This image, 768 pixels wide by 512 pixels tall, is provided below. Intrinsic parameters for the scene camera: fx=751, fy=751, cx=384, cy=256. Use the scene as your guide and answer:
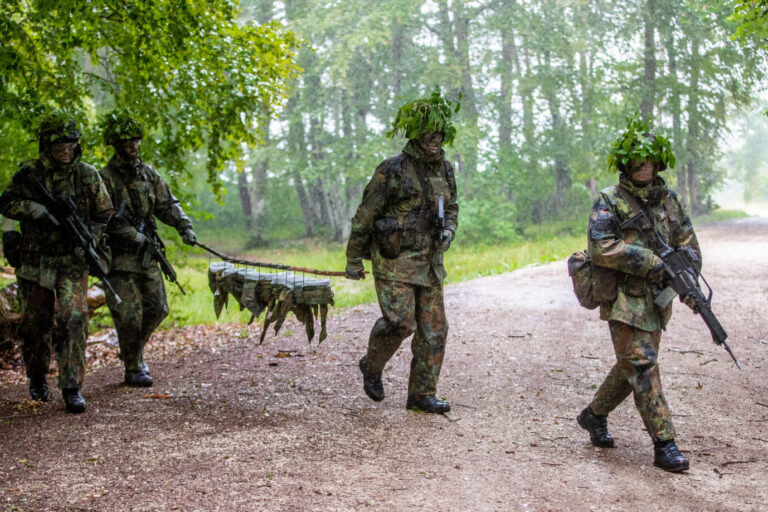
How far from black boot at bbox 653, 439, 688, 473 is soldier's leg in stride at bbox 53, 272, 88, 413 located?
438cm

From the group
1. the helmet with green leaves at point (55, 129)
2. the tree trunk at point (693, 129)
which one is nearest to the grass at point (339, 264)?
the helmet with green leaves at point (55, 129)

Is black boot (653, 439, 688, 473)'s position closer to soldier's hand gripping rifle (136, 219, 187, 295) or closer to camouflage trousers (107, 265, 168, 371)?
soldier's hand gripping rifle (136, 219, 187, 295)

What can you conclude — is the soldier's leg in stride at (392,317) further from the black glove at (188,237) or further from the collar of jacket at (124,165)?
the collar of jacket at (124,165)

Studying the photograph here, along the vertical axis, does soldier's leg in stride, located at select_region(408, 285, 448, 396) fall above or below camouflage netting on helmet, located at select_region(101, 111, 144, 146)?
below

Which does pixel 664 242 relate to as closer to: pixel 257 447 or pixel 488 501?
pixel 488 501

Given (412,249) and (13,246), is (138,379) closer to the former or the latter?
(13,246)

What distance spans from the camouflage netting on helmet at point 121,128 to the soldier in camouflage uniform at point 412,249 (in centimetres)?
232

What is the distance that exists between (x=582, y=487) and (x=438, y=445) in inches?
43.9

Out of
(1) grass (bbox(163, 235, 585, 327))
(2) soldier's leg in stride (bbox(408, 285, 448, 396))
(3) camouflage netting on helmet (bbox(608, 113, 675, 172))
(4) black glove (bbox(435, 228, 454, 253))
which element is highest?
(3) camouflage netting on helmet (bbox(608, 113, 675, 172))

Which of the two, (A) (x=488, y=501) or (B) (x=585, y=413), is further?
(B) (x=585, y=413)

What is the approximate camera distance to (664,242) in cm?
525

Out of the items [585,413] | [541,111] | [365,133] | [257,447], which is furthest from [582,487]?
[541,111]

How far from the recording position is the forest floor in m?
4.40

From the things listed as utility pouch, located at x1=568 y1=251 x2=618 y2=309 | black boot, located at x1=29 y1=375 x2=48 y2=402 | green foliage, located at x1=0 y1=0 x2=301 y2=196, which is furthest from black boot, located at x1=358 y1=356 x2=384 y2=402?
green foliage, located at x1=0 y1=0 x2=301 y2=196
